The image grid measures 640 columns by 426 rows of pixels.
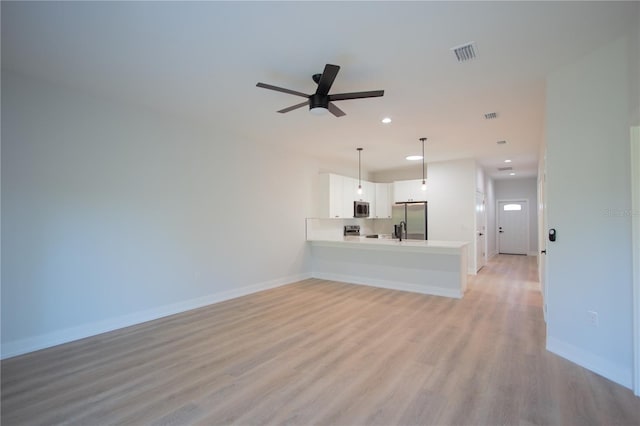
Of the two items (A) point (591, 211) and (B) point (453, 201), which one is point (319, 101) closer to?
(A) point (591, 211)

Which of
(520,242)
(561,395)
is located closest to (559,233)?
(561,395)

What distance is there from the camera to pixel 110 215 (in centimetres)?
376


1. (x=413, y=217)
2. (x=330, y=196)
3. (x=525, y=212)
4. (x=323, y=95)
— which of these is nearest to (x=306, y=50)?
(x=323, y=95)

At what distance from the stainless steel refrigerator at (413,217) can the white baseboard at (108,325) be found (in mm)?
4572

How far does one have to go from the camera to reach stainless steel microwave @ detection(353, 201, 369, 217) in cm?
771

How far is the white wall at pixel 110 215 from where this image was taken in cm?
312

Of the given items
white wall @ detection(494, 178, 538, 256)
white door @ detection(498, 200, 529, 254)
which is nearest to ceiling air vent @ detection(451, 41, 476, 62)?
white wall @ detection(494, 178, 538, 256)

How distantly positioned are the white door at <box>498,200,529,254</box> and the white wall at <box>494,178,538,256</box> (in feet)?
0.47

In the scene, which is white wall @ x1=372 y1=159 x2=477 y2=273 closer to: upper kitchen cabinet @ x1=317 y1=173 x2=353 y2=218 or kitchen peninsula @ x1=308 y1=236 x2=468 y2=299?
kitchen peninsula @ x1=308 y1=236 x2=468 y2=299

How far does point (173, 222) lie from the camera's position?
4398mm

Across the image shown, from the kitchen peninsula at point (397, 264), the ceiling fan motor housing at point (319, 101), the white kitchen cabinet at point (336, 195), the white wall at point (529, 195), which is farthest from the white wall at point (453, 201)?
the ceiling fan motor housing at point (319, 101)

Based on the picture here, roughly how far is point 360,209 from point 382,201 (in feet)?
3.53

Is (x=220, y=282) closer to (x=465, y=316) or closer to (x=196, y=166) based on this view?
(x=196, y=166)

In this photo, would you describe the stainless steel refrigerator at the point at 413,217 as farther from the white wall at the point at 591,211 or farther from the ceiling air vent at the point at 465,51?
the ceiling air vent at the point at 465,51
